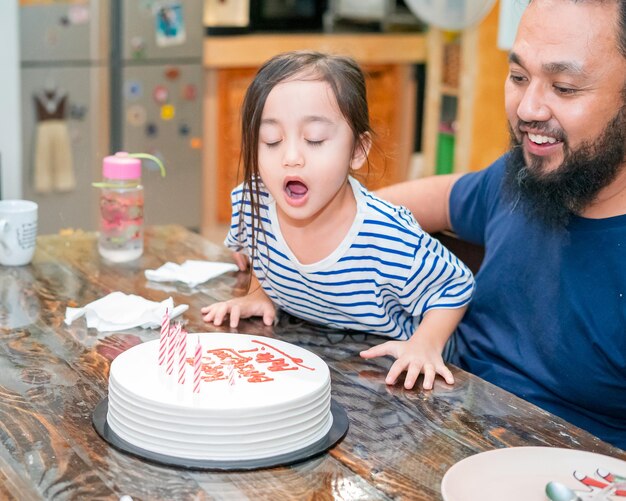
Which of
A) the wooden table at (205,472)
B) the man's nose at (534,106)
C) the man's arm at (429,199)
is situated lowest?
the wooden table at (205,472)

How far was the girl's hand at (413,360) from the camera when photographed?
1394mm

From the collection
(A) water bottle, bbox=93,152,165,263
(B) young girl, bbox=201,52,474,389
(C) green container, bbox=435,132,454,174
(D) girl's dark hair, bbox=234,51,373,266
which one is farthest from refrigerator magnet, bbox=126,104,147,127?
(D) girl's dark hair, bbox=234,51,373,266

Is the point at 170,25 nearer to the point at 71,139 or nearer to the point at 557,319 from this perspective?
the point at 71,139

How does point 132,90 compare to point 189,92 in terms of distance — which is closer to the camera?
point 132,90

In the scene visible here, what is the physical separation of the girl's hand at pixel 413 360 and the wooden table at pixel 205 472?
0.05 feet

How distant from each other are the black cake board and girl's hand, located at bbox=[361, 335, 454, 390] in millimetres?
192

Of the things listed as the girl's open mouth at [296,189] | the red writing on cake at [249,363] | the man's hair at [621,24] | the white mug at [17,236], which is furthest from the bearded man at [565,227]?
the white mug at [17,236]

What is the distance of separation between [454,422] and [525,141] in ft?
1.74

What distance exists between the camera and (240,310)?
1.65m

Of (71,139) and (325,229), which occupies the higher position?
(325,229)

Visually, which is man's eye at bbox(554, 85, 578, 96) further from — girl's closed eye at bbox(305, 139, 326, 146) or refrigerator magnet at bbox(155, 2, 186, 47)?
refrigerator magnet at bbox(155, 2, 186, 47)

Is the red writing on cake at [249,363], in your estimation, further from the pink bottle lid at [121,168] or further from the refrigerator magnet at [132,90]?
the refrigerator magnet at [132,90]

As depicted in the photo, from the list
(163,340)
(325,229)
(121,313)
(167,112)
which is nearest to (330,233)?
(325,229)

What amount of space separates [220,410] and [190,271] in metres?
0.82
